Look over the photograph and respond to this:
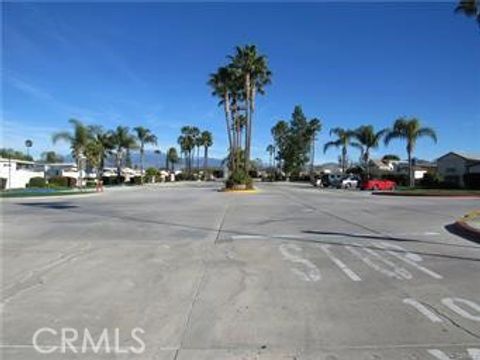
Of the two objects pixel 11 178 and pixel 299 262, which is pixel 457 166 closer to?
pixel 11 178

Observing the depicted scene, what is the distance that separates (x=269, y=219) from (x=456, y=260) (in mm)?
9472

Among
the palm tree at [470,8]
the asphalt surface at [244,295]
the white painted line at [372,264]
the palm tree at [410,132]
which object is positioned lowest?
the asphalt surface at [244,295]

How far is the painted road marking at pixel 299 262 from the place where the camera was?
9.11 m

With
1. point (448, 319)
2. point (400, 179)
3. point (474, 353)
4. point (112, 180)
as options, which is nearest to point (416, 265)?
point (448, 319)

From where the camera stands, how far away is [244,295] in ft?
25.5

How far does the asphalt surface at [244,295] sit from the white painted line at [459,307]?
13 millimetres

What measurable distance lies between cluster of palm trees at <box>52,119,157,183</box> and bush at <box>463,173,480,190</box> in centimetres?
4640

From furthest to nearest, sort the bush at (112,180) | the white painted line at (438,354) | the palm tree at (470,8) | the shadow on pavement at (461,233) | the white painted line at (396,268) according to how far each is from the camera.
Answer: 1. the bush at (112,180)
2. the palm tree at (470,8)
3. the shadow on pavement at (461,233)
4. the white painted line at (396,268)
5. the white painted line at (438,354)

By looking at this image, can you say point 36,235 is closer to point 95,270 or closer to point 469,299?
point 95,270

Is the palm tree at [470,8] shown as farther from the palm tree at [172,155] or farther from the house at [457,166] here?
the palm tree at [172,155]

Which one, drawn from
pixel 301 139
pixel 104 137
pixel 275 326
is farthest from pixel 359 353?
pixel 301 139

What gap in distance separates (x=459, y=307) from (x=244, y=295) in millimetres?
2863

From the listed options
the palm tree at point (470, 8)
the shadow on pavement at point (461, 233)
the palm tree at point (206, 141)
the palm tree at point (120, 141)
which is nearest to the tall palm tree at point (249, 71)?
the palm tree at point (470, 8)

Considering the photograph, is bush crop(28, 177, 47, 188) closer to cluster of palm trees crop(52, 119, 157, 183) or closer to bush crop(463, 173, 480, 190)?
cluster of palm trees crop(52, 119, 157, 183)
